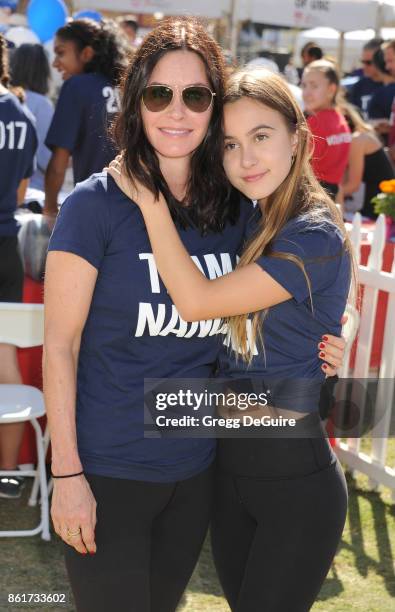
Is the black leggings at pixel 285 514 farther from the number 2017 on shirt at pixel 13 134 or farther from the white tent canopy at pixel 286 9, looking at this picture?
the white tent canopy at pixel 286 9

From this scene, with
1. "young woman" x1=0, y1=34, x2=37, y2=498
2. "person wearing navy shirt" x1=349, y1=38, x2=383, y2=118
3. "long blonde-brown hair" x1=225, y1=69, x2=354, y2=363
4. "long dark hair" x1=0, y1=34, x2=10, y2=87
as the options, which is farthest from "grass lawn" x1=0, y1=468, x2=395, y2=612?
"person wearing navy shirt" x1=349, y1=38, x2=383, y2=118

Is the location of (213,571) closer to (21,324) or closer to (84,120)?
(21,324)

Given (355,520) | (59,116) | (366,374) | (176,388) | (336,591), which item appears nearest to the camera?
(176,388)

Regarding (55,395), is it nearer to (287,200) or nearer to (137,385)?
(137,385)

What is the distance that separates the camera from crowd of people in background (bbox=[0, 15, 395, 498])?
155 inches

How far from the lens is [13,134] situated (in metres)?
3.97

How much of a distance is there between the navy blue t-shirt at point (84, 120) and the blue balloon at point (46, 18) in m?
4.99

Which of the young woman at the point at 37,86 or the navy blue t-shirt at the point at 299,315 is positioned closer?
the navy blue t-shirt at the point at 299,315

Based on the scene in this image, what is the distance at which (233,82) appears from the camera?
189cm

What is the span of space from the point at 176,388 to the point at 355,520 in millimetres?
2216

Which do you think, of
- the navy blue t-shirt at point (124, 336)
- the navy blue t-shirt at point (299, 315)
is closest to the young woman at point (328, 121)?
the navy blue t-shirt at point (299, 315)

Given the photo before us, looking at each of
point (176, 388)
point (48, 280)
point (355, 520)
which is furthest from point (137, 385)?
point (355, 520)

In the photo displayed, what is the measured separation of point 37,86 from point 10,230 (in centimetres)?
231

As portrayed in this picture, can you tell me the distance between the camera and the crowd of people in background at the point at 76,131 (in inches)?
155
